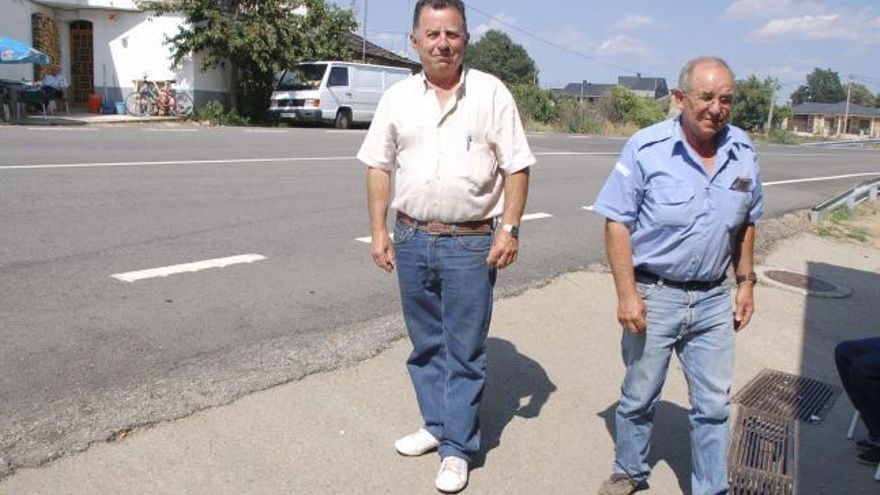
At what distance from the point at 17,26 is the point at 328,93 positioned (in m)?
8.51

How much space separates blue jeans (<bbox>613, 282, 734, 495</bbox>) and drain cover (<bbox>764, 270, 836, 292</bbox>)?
4925 millimetres

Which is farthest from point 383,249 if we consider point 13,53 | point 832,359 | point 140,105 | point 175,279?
point 140,105

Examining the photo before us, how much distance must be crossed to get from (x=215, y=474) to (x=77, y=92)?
26028 mm

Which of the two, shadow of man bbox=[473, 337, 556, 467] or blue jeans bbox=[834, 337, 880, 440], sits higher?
blue jeans bbox=[834, 337, 880, 440]

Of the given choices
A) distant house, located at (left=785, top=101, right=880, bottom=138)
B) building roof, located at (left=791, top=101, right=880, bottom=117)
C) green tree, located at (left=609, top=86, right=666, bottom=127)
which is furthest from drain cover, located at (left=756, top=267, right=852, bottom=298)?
building roof, located at (left=791, top=101, right=880, bottom=117)

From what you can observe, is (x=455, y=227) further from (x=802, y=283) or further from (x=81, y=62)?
(x=81, y=62)

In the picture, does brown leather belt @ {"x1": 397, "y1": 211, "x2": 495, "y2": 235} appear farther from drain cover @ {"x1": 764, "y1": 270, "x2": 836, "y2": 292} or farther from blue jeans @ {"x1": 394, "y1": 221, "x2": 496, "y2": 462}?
drain cover @ {"x1": 764, "y1": 270, "x2": 836, "y2": 292}

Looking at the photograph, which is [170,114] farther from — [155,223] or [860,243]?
[860,243]

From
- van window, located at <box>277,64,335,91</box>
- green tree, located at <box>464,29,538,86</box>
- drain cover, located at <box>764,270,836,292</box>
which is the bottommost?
drain cover, located at <box>764,270,836,292</box>

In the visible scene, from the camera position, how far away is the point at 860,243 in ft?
36.0

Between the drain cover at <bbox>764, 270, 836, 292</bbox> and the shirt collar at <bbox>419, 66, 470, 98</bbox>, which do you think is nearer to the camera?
the shirt collar at <bbox>419, 66, 470, 98</bbox>

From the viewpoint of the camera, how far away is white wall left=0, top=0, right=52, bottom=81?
21641 mm

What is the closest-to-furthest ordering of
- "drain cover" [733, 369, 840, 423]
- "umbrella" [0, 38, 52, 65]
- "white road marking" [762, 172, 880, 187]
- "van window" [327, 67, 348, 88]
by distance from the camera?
"drain cover" [733, 369, 840, 423]
"white road marking" [762, 172, 880, 187]
"umbrella" [0, 38, 52, 65]
"van window" [327, 67, 348, 88]

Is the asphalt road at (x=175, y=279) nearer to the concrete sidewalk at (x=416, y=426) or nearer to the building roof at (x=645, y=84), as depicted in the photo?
the concrete sidewalk at (x=416, y=426)
